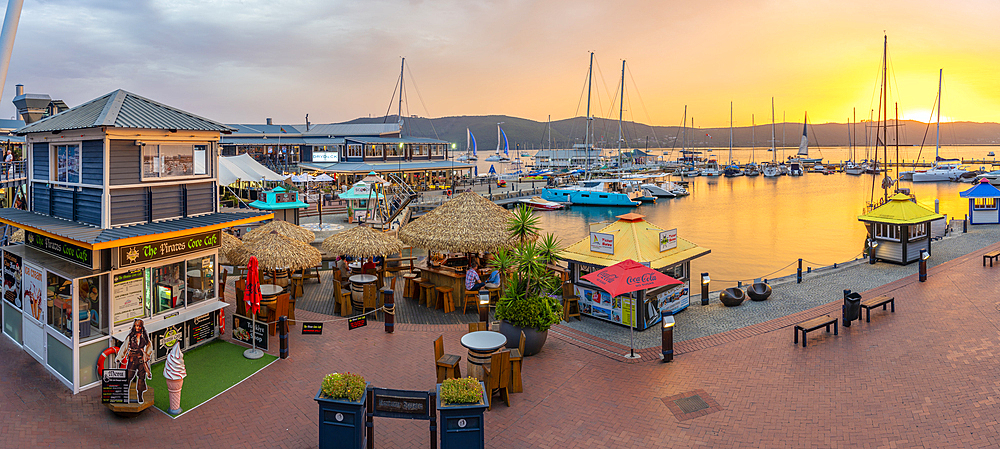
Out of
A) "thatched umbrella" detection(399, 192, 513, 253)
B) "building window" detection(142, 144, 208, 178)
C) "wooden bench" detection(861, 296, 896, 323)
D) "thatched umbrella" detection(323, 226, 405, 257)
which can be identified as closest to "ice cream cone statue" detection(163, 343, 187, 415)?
"building window" detection(142, 144, 208, 178)

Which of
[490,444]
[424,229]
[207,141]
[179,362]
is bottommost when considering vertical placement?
[490,444]

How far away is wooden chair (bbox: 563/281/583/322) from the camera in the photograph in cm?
1512

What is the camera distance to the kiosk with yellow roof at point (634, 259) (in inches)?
575

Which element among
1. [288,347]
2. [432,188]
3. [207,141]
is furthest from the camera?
[432,188]

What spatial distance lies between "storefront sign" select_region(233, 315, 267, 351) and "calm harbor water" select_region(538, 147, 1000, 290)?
731 inches

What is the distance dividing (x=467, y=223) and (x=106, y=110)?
9632 mm

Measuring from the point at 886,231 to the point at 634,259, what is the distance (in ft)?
41.2

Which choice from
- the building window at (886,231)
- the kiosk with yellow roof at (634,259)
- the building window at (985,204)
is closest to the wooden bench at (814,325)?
the kiosk with yellow roof at (634,259)

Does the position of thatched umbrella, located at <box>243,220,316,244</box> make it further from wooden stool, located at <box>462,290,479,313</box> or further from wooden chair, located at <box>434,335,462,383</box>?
wooden chair, located at <box>434,335,462,383</box>

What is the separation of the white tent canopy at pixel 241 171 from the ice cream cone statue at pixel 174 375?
735 inches

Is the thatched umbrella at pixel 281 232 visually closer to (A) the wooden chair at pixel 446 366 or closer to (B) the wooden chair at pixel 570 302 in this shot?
(B) the wooden chair at pixel 570 302

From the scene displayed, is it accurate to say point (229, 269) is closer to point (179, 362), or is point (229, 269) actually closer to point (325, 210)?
point (179, 362)

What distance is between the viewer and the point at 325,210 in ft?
141

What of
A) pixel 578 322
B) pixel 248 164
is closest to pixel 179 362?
pixel 578 322
